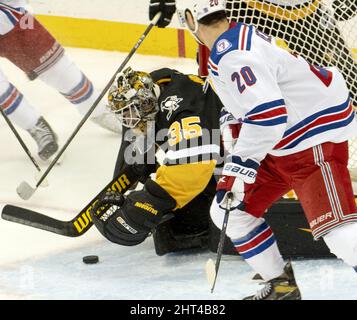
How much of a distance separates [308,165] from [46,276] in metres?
1.03

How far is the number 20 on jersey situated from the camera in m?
3.00

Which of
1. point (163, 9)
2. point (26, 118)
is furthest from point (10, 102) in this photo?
point (163, 9)

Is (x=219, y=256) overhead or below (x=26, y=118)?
overhead

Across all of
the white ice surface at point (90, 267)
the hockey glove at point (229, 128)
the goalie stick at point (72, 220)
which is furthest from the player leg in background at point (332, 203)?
the goalie stick at point (72, 220)

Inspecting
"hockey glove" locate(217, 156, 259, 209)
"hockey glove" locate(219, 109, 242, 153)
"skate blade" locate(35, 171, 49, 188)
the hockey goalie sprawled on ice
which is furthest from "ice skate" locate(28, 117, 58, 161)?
"hockey glove" locate(217, 156, 259, 209)

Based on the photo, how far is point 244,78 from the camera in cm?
300

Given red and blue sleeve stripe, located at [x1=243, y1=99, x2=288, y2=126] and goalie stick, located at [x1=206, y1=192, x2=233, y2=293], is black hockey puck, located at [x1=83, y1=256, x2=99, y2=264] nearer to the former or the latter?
goalie stick, located at [x1=206, y1=192, x2=233, y2=293]

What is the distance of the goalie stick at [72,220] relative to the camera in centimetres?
385

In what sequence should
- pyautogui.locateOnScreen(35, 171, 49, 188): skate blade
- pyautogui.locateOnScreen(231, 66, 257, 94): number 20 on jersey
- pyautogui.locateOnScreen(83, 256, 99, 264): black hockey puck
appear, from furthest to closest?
pyautogui.locateOnScreen(35, 171, 49, 188): skate blade → pyautogui.locateOnScreen(83, 256, 99, 264): black hockey puck → pyautogui.locateOnScreen(231, 66, 257, 94): number 20 on jersey

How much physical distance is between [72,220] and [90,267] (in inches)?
6.8

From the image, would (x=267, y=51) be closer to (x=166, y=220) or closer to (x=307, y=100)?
(x=307, y=100)

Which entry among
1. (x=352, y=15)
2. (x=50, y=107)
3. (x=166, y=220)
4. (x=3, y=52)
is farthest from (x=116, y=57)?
(x=166, y=220)

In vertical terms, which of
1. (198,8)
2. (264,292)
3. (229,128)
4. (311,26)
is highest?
(198,8)

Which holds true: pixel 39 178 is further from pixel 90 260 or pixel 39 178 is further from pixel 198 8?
pixel 198 8
